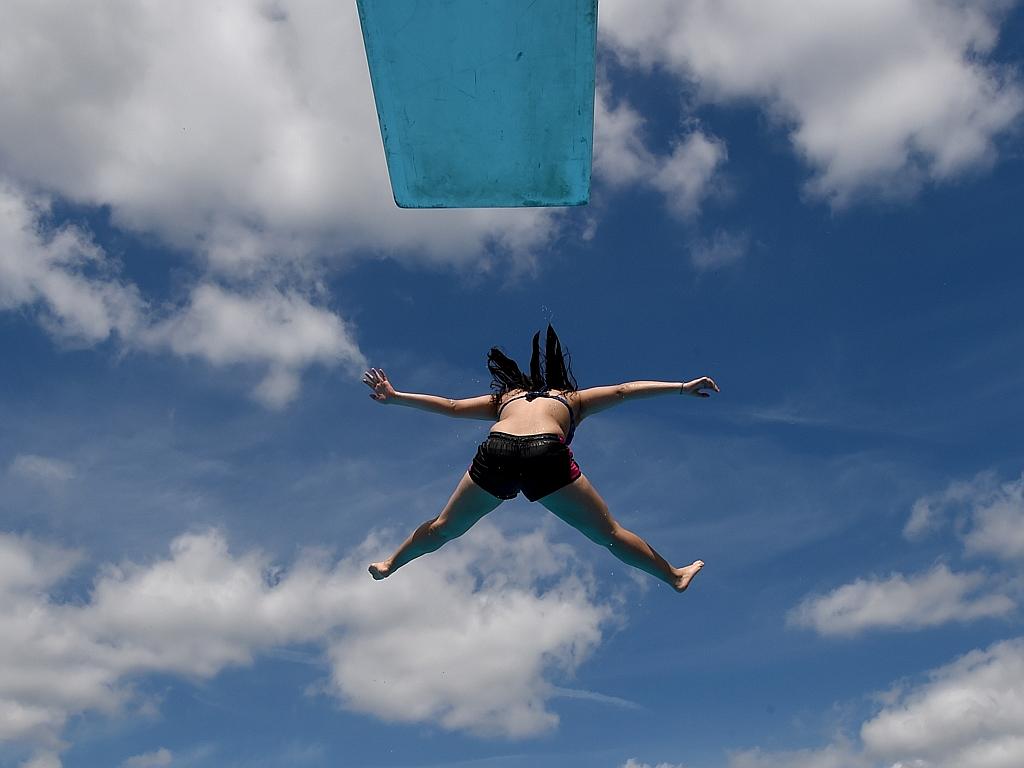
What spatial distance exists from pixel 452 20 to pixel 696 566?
14.2ft

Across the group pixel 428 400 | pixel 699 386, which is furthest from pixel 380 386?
pixel 699 386

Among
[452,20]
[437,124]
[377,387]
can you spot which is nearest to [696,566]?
[377,387]

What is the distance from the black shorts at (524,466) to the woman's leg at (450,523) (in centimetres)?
11

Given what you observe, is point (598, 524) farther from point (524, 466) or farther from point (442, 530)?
point (442, 530)

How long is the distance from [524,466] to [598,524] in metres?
0.72

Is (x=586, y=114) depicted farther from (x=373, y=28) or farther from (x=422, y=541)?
(x=422, y=541)

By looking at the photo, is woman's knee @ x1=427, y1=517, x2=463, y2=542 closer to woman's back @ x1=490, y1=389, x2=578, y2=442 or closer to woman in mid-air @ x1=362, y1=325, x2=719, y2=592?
woman in mid-air @ x1=362, y1=325, x2=719, y2=592

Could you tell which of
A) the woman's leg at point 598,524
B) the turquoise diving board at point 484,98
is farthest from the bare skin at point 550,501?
the turquoise diving board at point 484,98

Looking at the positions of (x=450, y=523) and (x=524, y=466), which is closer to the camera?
(x=524, y=466)

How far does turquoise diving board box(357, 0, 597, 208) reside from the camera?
5.67 meters

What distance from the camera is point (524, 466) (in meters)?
6.66

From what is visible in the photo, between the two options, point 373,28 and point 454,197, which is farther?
point 454,197

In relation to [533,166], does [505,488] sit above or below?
below

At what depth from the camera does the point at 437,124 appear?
6.11m
